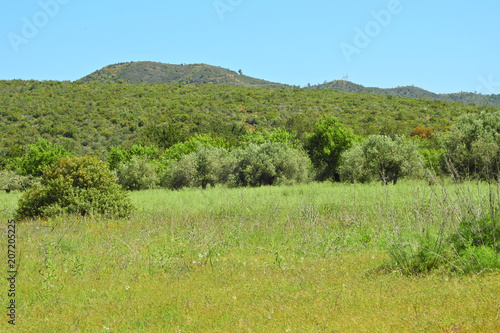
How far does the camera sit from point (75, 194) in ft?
55.6

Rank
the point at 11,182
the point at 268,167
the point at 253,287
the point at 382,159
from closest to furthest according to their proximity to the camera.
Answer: the point at 253,287
the point at 382,159
the point at 268,167
the point at 11,182

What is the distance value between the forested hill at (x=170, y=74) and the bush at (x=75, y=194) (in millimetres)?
150085

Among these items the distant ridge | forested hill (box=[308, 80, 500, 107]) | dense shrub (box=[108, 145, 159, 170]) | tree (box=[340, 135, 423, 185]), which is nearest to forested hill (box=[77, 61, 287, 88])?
the distant ridge

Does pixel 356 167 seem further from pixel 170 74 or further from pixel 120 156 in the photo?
pixel 170 74

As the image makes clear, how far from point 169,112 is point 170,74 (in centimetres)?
11283

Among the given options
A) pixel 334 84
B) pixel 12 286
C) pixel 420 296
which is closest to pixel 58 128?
pixel 12 286

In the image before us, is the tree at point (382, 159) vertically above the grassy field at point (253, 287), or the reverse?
the tree at point (382, 159)

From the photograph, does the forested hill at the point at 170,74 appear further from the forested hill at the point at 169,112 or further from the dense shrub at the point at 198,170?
A: the dense shrub at the point at 198,170

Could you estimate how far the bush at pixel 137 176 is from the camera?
39406 millimetres

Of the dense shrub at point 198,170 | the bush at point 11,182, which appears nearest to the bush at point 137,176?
the dense shrub at point 198,170

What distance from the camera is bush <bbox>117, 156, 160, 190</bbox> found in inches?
1551

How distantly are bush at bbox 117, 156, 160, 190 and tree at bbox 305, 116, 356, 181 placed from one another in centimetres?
1568

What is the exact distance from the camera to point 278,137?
50875 mm

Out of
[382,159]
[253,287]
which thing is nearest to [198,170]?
[382,159]
